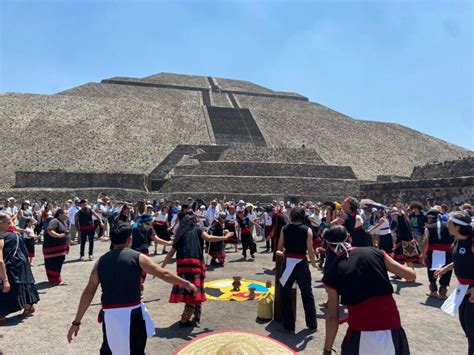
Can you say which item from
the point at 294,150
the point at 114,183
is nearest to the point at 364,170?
the point at 294,150

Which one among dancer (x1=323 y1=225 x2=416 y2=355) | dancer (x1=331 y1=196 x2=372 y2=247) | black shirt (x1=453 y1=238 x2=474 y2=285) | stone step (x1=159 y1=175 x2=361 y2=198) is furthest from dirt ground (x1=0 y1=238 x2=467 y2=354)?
stone step (x1=159 y1=175 x2=361 y2=198)

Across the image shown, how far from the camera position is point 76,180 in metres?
28.5

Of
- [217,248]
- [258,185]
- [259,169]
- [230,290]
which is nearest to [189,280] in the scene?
[230,290]

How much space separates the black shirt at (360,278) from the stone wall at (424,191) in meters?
16.4

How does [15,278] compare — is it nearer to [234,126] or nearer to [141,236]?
[141,236]

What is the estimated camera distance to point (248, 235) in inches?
452

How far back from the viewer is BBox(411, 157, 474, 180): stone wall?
1925cm

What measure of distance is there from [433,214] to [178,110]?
49.5 meters

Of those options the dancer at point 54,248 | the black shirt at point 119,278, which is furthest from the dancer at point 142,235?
the black shirt at point 119,278

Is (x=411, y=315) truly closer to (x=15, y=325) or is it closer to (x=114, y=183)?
(x=15, y=325)

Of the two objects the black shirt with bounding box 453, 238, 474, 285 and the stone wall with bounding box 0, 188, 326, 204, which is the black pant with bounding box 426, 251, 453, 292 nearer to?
the black shirt with bounding box 453, 238, 474, 285

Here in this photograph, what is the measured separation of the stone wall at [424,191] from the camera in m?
16.8

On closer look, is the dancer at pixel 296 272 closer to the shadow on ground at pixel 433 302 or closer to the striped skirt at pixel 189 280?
the striped skirt at pixel 189 280

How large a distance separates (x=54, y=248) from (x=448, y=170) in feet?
69.6
